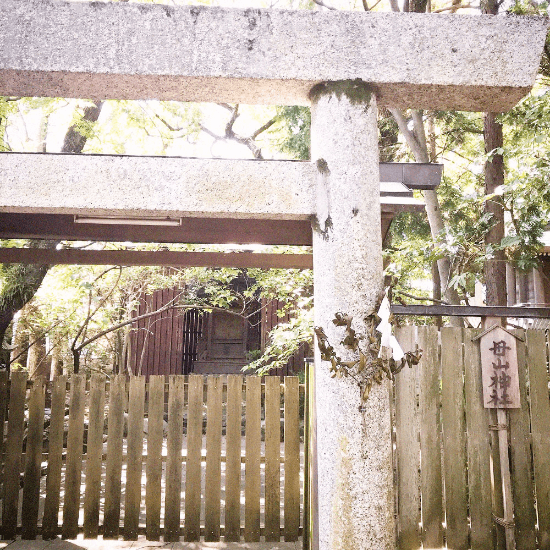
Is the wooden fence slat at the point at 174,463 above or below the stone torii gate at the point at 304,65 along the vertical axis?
below

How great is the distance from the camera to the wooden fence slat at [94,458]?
14.3 ft

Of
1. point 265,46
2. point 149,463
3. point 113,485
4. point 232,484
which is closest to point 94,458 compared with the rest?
point 113,485

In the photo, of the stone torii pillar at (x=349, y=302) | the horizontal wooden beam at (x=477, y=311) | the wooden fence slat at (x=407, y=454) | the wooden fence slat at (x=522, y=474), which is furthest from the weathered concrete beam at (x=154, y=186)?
the wooden fence slat at (x=522, y=474)

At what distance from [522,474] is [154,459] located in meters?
3.17

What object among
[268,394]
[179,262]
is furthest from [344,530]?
[179,262]

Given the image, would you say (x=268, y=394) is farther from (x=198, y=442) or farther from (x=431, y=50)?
(x=431, y=50)

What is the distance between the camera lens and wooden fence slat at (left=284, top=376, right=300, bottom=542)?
4383mm

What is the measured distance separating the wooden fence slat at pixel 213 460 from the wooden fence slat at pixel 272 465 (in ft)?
1.50

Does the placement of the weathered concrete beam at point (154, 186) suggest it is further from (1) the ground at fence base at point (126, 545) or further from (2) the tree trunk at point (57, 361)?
(2) the tree trunk at point (57, 361)

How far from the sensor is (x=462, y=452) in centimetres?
367

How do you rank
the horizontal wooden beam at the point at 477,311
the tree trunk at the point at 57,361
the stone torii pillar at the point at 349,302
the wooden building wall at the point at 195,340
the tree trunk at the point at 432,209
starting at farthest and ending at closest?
1. the wooden building wall at the point at 195,340
2. the tree trunk at the point at 57,361
3. the tree trunk at the point at 432,209
4. the horizontal wooden beam at the point at 477,311
5. the stone torii pillar at the point at 349,302

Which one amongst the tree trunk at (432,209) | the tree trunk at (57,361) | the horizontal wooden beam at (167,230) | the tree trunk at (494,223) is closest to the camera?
the horizontal wooden beam at (167,230)

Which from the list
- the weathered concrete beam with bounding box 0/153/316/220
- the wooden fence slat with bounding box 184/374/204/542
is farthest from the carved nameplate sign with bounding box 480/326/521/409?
the wooden fence slat with bounding box 184/374/204/542

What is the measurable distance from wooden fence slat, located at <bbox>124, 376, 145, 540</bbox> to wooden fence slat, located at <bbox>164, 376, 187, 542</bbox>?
0.27 metres
